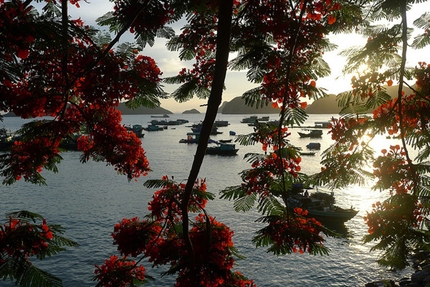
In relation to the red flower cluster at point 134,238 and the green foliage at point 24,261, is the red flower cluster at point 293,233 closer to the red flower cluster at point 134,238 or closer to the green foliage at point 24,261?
the red flower cluster at point 134,238

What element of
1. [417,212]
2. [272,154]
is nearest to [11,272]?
[272,154]

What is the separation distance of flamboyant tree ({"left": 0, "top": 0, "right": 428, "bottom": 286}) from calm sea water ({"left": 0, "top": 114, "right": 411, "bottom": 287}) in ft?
6.61

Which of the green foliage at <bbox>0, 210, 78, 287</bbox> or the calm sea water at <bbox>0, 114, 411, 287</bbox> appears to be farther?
the calm sea water at <bbox>0, 114, 411, 287</bbox>

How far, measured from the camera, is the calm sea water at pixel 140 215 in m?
24.5

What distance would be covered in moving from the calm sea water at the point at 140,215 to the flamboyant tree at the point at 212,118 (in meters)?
2.02

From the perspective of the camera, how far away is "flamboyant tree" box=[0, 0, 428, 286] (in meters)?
4.65

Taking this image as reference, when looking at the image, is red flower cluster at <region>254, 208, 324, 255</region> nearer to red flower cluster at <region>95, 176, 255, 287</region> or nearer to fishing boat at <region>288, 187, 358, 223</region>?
red flower cluster at <region>95, 176, 255, 287</region>

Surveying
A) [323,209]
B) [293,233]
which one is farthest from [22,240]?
[323,209]

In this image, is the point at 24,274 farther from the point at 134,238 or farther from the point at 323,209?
the point at 323,209

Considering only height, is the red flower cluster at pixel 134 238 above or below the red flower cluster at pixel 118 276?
above

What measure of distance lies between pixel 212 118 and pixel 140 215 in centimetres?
3407

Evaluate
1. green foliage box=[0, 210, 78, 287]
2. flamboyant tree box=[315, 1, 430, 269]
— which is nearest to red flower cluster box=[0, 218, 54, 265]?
green foliage box=[0, 210, 78, 287]

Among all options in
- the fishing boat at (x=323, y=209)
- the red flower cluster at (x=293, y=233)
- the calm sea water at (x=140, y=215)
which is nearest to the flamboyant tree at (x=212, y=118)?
the red flower cluster at (x=293, y=233)

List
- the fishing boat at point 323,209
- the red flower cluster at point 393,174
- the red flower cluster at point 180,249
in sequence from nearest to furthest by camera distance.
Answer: the red flower cluster at point 180,249, the red flower cluster at point 393,174, the fishing boat at point 323,209
